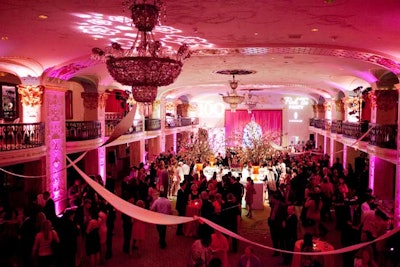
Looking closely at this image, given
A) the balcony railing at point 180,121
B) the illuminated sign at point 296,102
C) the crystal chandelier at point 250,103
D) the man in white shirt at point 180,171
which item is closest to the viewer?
the man in white shirt at point 180,171

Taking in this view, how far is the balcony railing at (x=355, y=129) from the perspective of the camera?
43.4 ft

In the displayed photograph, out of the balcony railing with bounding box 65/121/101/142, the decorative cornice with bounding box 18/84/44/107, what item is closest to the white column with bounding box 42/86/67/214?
the decorative cornice with bounding box 18/84/44/107

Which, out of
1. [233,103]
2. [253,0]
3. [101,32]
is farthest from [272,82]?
[253,0]

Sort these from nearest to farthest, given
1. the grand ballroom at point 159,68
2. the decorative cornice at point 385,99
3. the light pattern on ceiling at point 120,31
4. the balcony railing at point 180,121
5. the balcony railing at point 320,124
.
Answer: the grand ballroom at point 159,68, the light pattern on ceiling at point 120,31, the decorative cornice at point 385,99, the balcony railing at point 320,124, the balcony railing at point 180,121

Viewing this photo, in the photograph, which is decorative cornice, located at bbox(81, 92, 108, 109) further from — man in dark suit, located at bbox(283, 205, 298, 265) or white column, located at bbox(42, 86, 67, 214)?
man in dark suit, located at bbox(283, 205, 298, 265)

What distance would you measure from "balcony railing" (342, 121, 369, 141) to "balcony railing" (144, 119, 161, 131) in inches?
344

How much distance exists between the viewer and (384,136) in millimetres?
10547

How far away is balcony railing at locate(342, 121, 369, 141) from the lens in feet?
43.4

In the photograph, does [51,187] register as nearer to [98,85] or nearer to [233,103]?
[98,85]

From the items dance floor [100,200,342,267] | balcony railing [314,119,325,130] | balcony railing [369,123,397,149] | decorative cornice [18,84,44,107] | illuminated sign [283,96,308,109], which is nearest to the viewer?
dance floor [100,200,342,267]

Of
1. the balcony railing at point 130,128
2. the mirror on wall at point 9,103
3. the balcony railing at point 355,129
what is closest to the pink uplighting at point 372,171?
the balcony railing at point 355,129

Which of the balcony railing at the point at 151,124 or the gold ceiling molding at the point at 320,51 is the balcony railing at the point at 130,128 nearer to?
the balcony railing at the point at 151,124

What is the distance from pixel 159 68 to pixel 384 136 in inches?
331

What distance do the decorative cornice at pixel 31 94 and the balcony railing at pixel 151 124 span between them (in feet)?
28.5
